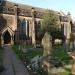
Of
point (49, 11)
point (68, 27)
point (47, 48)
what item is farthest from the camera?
point (68, 27)

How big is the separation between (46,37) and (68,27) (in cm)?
4859

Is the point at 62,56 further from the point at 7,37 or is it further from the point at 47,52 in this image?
the point at 7,37

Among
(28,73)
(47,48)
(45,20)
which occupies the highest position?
(45,20)

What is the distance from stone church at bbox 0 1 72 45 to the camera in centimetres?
5159

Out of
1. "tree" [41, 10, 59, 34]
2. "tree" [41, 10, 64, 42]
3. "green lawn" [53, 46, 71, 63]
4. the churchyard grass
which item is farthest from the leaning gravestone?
"tree" [41, 10, 59, 34]

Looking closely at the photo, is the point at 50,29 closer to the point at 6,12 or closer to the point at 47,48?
the point at 6,12

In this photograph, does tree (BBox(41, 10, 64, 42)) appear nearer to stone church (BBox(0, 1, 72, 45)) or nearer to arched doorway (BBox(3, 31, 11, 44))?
stone church (BBox(0, 1, 72, 45))

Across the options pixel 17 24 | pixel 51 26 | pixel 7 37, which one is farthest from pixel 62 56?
pixel 17 24

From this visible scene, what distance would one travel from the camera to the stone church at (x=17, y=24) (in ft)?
169

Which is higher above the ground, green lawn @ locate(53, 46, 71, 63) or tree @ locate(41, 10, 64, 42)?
tree @ locate(41, 10, 64, 42)

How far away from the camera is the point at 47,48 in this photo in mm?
18312

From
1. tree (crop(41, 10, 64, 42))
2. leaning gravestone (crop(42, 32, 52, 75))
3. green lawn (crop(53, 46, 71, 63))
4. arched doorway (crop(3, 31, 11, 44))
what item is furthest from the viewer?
arched doorway (crop(3, 31, 11, 44))

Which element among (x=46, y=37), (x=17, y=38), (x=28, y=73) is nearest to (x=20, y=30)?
Result: (x=17, y=38)

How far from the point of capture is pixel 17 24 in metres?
53.9
